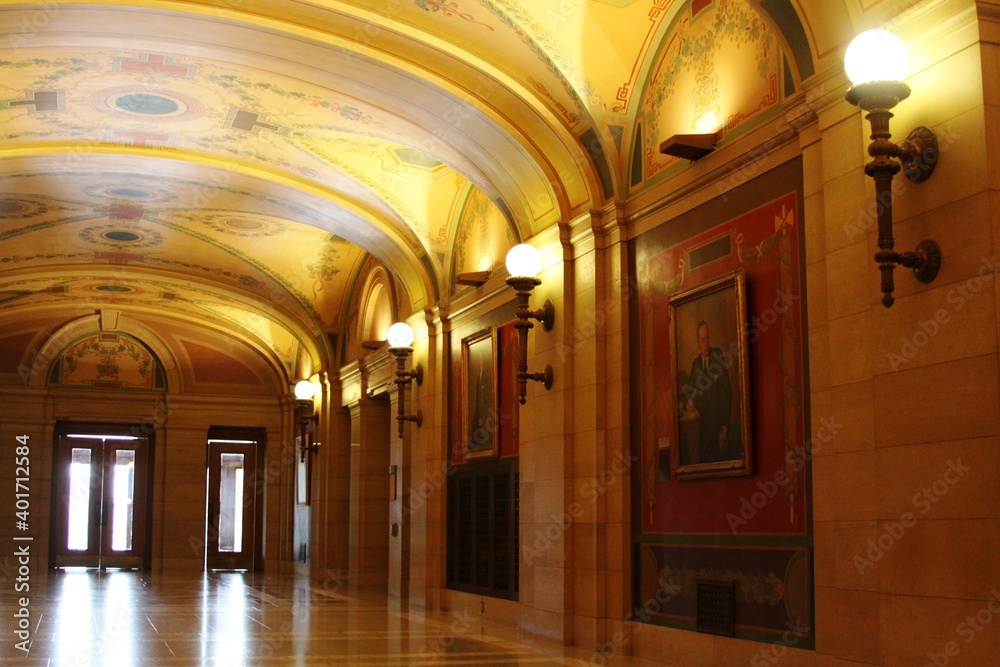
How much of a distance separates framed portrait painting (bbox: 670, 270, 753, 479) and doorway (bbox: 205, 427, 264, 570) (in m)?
16.8

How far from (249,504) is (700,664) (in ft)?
56.6

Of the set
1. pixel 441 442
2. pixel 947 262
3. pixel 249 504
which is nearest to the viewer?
pixel 947 262

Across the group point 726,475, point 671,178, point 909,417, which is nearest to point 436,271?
point 671,178

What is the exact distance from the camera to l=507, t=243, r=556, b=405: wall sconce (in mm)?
9008

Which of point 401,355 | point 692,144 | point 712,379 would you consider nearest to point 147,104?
point 401,355

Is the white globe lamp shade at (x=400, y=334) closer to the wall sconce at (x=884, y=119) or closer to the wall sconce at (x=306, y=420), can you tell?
the wall sconce at (x=306, y=420)

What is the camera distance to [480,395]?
11.8m

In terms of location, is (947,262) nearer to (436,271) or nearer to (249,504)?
(436,271)

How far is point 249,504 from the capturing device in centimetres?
2298

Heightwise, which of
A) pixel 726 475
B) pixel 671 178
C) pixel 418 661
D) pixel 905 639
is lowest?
pixel 418 661

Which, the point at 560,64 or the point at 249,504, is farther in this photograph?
the point at 249,504

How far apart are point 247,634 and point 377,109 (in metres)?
5.06

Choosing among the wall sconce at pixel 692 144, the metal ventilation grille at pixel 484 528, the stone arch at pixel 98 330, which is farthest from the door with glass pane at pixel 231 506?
the wall sconce at pixel 692 144

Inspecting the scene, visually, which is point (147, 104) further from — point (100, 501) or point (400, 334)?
point (100, 501)
